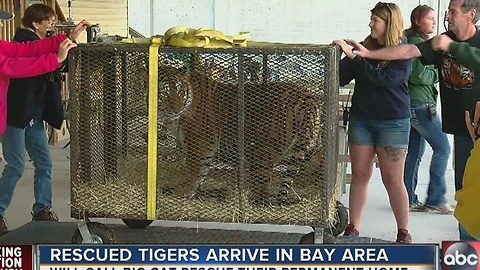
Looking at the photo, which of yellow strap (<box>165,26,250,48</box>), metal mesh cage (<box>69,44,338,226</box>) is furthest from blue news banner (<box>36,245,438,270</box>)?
yellow strap (<box>165,26,250,48</box>)

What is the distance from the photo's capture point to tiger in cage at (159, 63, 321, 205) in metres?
3.60

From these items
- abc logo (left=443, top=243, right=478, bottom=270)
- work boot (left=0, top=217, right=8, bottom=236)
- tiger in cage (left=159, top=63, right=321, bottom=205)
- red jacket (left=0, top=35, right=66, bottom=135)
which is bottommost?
work boot (left=0, top=217, right=8, bottom=236)

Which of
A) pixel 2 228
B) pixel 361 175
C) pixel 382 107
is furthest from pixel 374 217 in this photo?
pixel 2 228

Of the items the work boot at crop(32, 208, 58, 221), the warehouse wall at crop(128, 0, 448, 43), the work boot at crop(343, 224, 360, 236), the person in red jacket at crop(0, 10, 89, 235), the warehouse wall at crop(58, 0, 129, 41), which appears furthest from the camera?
the warehouse wall at crop(128, 0, 448, 43)

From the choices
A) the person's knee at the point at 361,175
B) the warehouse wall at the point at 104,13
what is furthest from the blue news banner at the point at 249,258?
the warehouse wall at the point at 104,13

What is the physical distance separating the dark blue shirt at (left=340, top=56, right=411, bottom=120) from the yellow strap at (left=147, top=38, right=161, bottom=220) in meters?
1.29

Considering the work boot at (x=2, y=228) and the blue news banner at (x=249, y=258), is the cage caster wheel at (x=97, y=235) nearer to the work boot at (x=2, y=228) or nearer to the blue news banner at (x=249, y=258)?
the blue news banner at (x=249, y=258)

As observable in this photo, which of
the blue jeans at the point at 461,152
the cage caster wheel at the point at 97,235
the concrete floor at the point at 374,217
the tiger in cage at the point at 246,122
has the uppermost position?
the tiger in cage at the point at 246,122

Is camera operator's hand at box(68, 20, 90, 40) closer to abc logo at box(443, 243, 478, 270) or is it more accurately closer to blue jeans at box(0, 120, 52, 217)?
blue jeans at box(0, 120, 52, 217)

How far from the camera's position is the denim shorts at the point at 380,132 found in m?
4.49

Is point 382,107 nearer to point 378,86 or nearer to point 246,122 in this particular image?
point 378,86

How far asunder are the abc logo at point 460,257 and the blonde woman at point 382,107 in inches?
63.6

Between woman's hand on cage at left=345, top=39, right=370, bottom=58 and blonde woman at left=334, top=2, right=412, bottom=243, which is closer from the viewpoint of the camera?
woman's hand on cage at left=345, top=39, right=370, bottom=58

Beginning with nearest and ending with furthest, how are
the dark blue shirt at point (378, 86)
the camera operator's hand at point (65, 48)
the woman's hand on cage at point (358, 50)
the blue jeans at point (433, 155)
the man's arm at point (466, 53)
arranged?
the man's arm at point (466, 53) → the camera operator's hand at point (65, 48) → the woman's hand on cage at point (358, 50) → the dark blue shirt at point (378, 86) → the blue jeans at point (433, 155)
